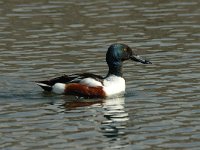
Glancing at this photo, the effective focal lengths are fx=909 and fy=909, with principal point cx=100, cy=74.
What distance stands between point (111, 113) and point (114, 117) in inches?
15.6

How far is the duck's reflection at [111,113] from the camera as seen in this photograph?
14383 mm

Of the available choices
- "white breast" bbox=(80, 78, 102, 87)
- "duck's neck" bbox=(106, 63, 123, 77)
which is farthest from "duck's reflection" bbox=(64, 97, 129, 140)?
"duck's neck" bbox=(106, 63, 123, 77)

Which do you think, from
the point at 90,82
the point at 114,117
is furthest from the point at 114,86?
the point at 114,117

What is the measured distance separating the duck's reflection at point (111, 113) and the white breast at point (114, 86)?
0.86ft

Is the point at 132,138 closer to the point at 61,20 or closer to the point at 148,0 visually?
the point at 61,20

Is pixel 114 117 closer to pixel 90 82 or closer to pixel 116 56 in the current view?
pixel 90 82

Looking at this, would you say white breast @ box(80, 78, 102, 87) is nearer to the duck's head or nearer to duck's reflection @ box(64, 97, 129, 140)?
duck's reflection @ box(64, 97, 129, 140)

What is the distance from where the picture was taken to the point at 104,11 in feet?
86.0

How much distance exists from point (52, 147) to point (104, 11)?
13.4 meters

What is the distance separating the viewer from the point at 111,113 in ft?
51.8

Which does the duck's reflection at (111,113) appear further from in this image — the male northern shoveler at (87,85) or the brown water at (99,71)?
the male northern shoveler at (87,85)

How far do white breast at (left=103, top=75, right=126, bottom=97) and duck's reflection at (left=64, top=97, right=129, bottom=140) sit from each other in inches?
10.3

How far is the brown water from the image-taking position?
13.9 metres

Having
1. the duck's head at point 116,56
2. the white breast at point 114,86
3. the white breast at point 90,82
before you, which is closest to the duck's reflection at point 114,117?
the white breast at point 114,86
